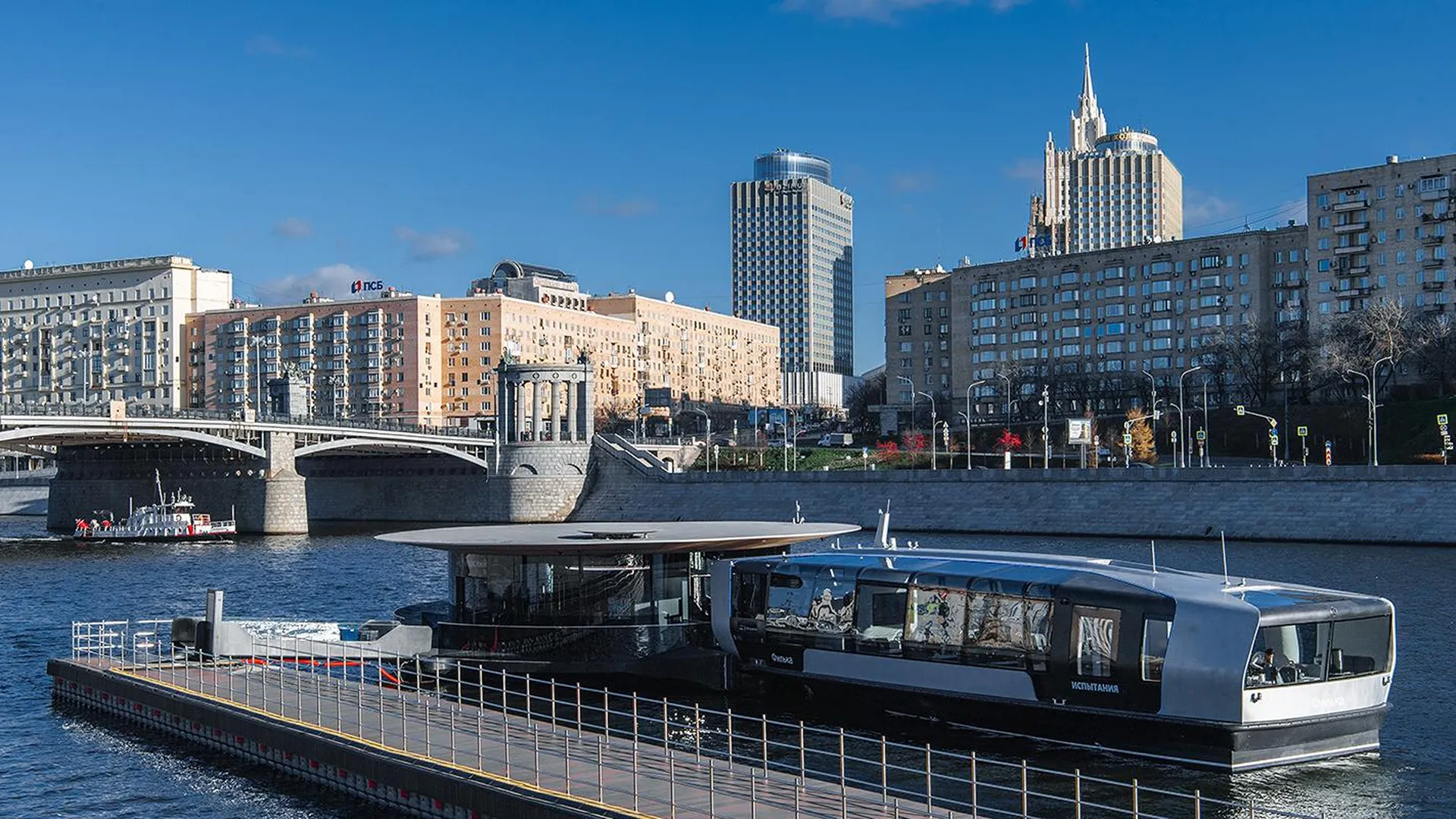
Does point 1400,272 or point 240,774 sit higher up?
point 1400,272

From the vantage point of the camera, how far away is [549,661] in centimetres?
3691

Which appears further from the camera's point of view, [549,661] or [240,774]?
[549,661]

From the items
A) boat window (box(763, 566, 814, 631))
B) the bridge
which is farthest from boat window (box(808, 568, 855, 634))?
the bridge

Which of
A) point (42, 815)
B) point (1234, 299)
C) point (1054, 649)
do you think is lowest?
point (42, 815)

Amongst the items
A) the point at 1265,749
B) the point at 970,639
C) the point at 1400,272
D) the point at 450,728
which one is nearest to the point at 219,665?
the point at 450,728

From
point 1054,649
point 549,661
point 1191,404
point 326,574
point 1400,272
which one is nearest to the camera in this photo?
point 1054,649

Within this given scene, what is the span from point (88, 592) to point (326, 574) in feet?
38.0

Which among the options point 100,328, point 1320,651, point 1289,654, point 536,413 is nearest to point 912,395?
point 536,413

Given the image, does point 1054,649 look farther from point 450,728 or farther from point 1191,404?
point 1191,404

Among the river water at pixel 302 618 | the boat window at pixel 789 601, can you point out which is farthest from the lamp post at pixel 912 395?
the boat window at pixel 789 601

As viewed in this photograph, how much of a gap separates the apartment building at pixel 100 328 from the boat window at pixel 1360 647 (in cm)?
18212

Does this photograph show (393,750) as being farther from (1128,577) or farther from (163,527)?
(163,527)

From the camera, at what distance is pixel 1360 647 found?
2872cm

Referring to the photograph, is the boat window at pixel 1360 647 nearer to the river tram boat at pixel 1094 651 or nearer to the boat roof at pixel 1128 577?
the river tram boat at pixel 1094 651
